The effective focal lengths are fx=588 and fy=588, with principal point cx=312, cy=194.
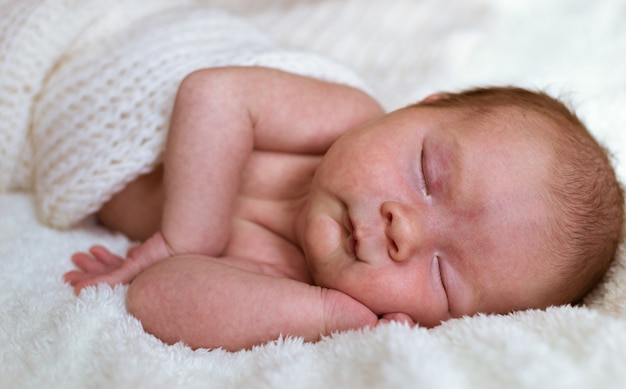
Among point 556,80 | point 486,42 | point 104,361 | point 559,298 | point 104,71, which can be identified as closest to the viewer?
point 104,361

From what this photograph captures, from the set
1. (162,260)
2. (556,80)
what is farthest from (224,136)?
(556,80)

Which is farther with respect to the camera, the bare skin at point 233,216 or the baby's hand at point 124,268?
the baby's hand at point 124,268

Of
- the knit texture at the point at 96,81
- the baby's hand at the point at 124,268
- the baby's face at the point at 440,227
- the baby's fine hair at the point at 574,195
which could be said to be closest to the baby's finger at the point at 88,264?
the baby's hand at the point at 124,268

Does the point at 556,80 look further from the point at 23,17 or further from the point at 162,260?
the point at 23,17

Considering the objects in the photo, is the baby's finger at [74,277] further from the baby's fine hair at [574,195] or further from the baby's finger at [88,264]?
the baby's fine hair at [574,195]

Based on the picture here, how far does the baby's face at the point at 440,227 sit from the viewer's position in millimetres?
1050

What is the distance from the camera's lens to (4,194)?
152 centimetres

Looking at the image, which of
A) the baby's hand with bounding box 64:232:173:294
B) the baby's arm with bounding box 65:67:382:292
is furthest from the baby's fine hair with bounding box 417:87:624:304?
the baby's hand with bounding box 64:232:173:294

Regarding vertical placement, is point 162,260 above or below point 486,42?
below

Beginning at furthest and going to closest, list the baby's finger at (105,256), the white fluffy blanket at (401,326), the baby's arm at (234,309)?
the baby's finger at (105,256) < the baby's arm at (234,309) < the white fluffy blanket at (401,326)

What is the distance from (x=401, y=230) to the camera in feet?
3.35

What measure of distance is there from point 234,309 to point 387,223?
1.01 ft

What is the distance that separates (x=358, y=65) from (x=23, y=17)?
40.0 inches

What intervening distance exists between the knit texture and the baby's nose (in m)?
0.54
